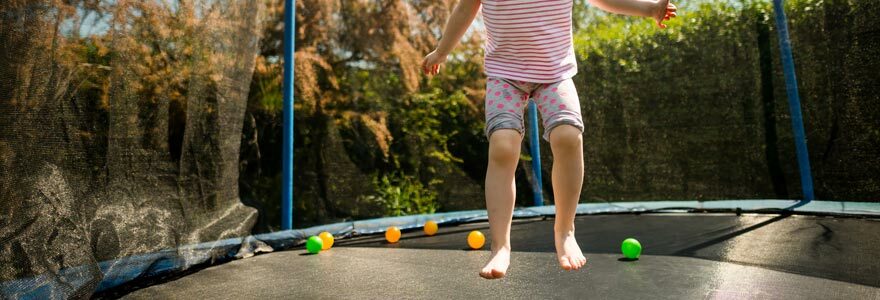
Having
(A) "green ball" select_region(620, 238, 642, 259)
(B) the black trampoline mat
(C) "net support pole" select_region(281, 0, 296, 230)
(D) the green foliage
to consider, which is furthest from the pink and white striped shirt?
(D) the green foliage

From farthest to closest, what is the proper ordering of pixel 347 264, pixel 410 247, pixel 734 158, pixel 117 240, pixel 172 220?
pixel 734 158, pixel 410 247, pixel 347 264, pixel 172 220, pixel 117 240

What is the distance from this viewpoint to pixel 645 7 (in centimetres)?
175

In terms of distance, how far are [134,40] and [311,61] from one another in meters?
1.51

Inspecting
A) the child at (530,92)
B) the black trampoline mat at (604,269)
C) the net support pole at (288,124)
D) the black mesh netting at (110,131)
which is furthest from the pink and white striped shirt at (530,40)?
the net support pole at (288,124)

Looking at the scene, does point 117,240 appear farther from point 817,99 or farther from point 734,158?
point 817,99

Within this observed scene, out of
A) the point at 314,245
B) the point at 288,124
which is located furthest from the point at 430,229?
the point at 288,124

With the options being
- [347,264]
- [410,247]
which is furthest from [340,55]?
[347,264]

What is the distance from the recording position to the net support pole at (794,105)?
375 cm

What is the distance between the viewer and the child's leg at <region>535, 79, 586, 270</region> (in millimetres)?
1597

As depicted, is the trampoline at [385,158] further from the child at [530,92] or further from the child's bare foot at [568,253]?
the child at [530,92]

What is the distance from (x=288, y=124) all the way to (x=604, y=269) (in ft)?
6.11

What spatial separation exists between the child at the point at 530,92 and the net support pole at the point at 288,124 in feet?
5.84

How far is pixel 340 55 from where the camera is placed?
3.82 metres

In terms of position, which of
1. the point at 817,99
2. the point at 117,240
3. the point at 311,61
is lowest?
the point at 117,240
